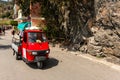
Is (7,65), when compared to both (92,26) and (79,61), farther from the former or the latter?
(92,26)

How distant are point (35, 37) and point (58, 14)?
12.7m

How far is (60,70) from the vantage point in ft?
43.6

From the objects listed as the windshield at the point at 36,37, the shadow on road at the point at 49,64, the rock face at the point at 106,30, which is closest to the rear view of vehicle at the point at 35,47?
the windshield at the point at 36,37

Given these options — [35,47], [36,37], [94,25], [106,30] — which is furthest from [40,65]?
[94,25]

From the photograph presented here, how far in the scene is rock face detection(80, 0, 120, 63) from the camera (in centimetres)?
1585

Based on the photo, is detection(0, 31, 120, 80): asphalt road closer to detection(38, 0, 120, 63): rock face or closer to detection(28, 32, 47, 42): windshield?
detection(28, 32, 47, 42): windshield

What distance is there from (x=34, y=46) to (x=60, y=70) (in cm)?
220

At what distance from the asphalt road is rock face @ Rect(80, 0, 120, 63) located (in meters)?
1.69

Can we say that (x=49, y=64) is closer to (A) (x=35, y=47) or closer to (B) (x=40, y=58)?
(B) (x=40, y=58)

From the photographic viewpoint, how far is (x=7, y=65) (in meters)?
14.7

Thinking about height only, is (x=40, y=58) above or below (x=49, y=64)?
above

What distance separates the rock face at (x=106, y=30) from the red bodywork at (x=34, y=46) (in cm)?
477

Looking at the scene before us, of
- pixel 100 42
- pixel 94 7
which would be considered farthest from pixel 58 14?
pixel 100 42

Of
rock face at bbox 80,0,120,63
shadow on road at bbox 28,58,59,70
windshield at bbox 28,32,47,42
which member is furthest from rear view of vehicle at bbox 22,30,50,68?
rock face at bbox 80,0,120,63
